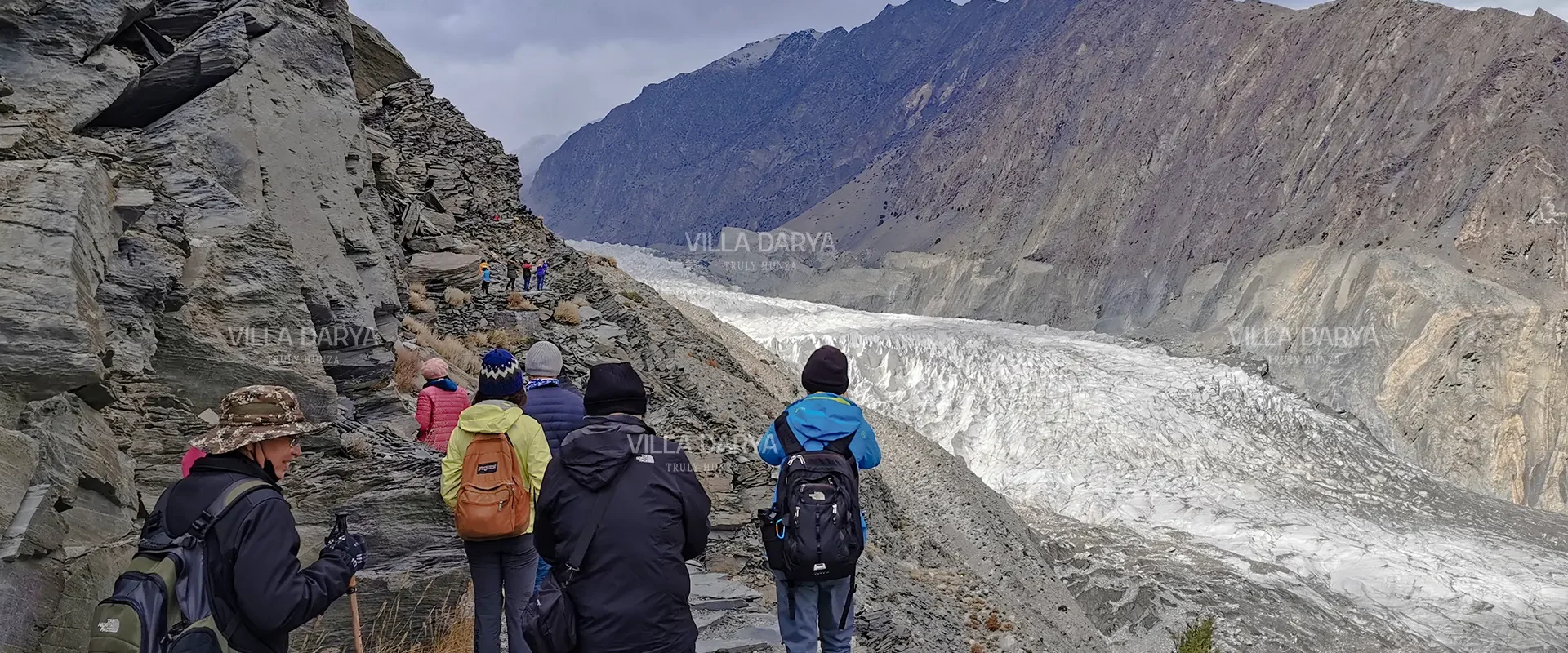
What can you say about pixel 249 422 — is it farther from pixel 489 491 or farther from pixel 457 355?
pixel 457 355

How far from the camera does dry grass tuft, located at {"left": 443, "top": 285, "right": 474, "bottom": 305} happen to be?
14.3 metres

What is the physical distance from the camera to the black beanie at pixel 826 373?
4887 mm

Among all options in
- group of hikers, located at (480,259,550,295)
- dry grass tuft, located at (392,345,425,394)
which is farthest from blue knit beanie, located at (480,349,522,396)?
group of hikers, located at (480,259,550,295)

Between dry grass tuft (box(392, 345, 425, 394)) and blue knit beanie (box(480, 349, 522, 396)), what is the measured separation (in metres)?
5.12

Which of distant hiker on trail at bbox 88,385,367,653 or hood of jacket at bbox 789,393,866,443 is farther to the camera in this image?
hood of jacket at bbox 789,393,866,443

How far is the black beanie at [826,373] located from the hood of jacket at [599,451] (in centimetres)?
134

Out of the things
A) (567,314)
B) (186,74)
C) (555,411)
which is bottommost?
(555,411)

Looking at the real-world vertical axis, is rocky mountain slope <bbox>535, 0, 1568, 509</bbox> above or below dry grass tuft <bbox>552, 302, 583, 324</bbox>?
above

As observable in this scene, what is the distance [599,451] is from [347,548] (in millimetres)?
1062

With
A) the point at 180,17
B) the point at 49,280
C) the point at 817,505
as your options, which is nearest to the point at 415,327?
the point at 180,17

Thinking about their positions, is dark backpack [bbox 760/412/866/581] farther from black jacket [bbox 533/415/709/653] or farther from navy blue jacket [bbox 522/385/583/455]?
navy blue jacket [bbox 522/385/583/455]

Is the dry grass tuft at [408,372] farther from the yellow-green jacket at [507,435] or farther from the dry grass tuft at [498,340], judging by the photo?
the yellow-green jacket at [507,435]

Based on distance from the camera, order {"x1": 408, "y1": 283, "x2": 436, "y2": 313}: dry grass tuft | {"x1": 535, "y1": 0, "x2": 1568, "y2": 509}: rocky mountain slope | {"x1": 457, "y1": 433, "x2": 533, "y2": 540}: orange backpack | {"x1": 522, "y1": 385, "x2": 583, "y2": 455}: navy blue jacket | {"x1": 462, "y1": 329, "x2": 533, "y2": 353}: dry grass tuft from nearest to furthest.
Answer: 1. {"x1": 457, "y1": 433, "x2": 533, "y2": 540}: orange backpack
2. {"x1": 522, "y1": 385, "x2": 583, "y2": 455}: navy blue jacket
3. {"x1": 462, "y1": 329, "x2": 533, "y2": 353}: dry grass tuft
4. {"x1": 408, "y1": 283, "x2": 436, "y2": 313}: dry grass tuft
5. {"x1": 535, "y1": 0, "x2": 1568, "y2": 509}: rocky mountain slope

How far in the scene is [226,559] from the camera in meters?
3.10
